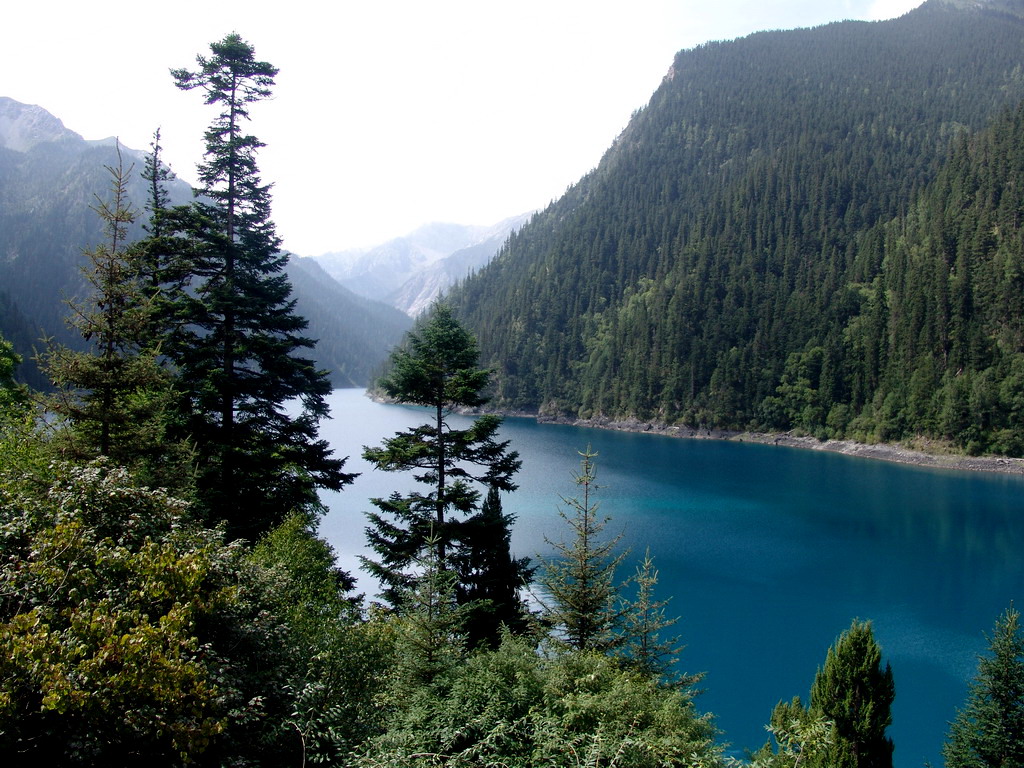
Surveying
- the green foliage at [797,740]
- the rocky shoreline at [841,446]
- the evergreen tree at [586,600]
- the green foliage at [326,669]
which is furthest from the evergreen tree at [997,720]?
the rocky shoreline at [841,446]

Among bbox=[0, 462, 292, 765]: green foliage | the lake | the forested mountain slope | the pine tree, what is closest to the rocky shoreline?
the forested mountain slope

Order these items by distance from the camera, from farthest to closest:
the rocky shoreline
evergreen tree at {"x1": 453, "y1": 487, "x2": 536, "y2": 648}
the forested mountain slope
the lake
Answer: the forested mountain slope < the rocky shoreline < the lake < evergreen tree at {"x1": 453, "y1": 487, "x2": 536, "y2": 648}

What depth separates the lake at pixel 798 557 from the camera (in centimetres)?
2434

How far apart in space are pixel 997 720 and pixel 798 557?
2406cm

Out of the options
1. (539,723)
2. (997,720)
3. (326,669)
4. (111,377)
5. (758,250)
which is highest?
(758,250)

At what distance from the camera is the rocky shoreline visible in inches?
2746

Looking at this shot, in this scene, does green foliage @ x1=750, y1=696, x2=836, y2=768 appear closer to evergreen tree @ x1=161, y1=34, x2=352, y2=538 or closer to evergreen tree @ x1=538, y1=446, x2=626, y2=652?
evergreen tree @ x1=538, y1=446, x2=626, y2=652

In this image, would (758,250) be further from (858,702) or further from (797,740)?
(797,740)

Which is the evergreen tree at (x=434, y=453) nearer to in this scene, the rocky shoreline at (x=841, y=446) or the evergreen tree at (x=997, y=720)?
the evergreen tree at (x=997, y=720)

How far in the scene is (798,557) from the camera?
1548 inches

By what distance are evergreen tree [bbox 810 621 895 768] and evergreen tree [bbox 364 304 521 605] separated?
34.7 ft

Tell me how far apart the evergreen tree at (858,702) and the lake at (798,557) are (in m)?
4.63

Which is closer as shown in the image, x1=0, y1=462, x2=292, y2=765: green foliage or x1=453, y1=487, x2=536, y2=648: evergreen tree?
x1=0, y1=462, x2=292, y2=765: green foliage

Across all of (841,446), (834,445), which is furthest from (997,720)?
(834,445)
